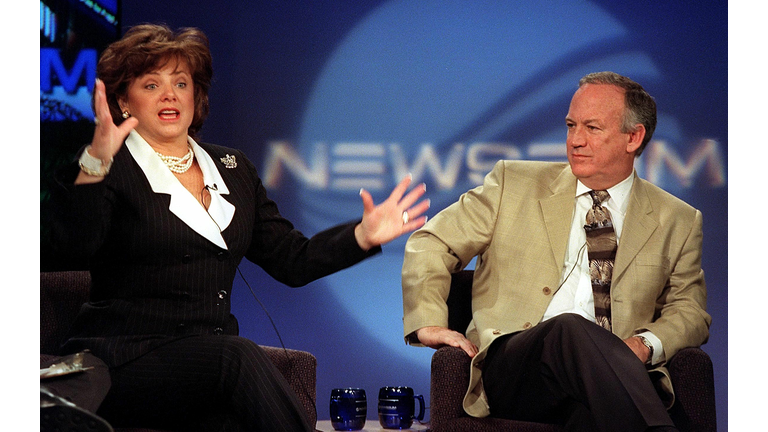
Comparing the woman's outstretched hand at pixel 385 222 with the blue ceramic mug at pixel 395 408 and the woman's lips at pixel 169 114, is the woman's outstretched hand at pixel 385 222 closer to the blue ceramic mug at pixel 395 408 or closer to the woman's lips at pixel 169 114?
the woman's lips at pixel 169 114

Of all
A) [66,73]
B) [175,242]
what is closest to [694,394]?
[175,242]

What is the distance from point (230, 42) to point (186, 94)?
182cm

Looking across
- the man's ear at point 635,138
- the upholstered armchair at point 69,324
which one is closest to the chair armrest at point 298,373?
the upholstered armchair at point 69,324

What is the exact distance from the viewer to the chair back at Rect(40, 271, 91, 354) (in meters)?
2.45

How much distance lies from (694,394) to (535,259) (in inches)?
26.2

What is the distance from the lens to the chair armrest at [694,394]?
7.87 ft

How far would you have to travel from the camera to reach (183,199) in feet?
7.48

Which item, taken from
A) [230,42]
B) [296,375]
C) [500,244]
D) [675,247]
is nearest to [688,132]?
[675,247]

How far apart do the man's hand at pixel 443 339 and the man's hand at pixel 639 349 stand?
1.56ft

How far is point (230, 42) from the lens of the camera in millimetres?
4176

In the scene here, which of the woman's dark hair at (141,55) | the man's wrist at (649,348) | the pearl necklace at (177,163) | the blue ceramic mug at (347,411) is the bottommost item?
the blue ceramic mug at (347,411)

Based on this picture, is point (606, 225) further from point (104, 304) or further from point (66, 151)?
point (66, 151)

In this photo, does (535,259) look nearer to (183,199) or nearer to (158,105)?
(183,199)

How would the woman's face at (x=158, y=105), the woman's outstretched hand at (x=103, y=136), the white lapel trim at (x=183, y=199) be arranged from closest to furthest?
1. the woman's outstretched hand at (x=103, y=136)
2. the white lapel trim at (x=183, y=199)
3. the woman's face at (x=158, y=105)
